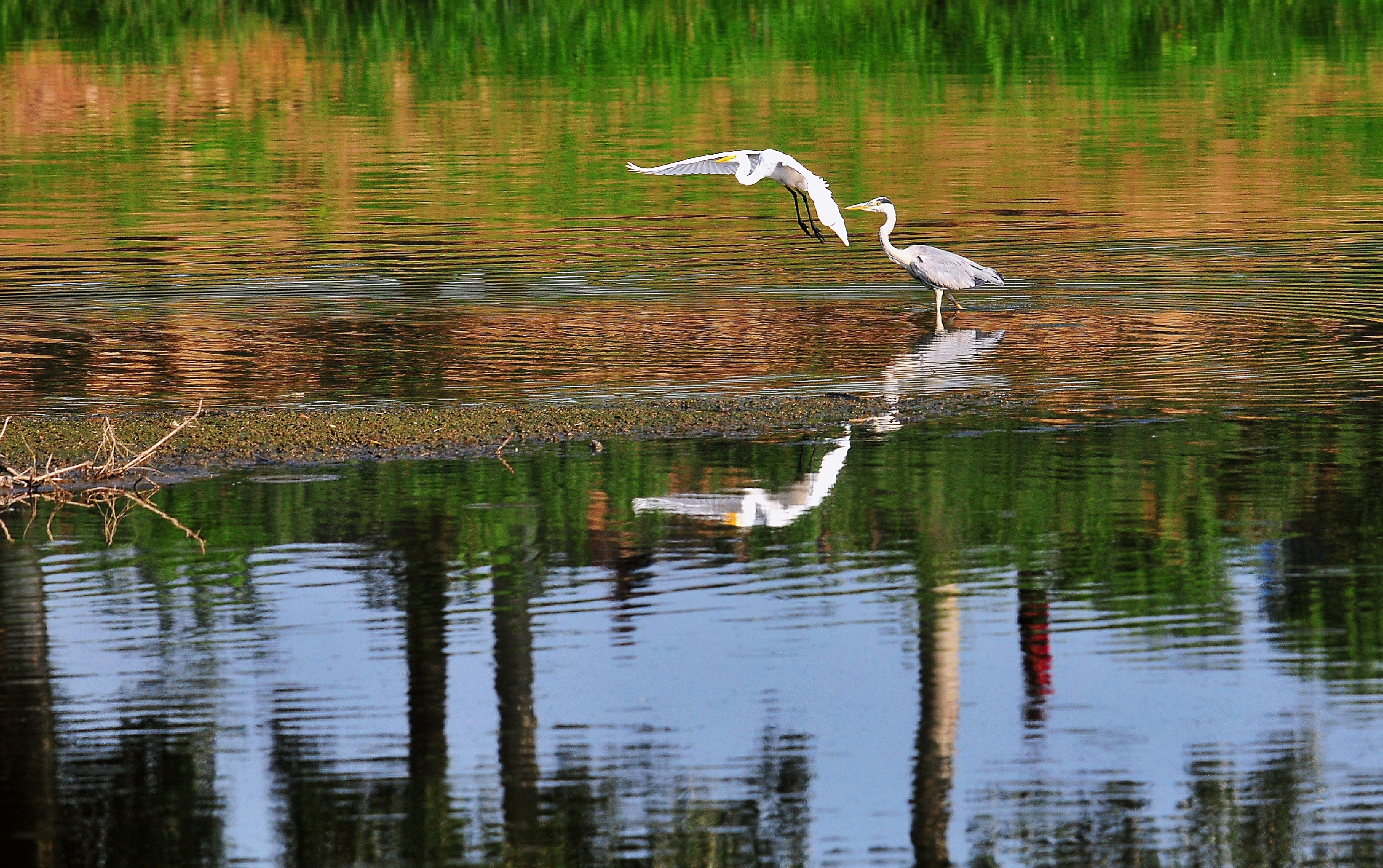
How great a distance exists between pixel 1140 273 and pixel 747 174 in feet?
20.9

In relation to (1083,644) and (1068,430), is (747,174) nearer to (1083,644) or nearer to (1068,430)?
(1068,430)

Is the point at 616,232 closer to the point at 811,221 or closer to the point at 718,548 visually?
the point at 811,221

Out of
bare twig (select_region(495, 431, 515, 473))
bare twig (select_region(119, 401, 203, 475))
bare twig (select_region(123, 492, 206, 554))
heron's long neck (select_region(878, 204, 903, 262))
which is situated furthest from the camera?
heron's long neck (select_region(878, 204, 903, 262))

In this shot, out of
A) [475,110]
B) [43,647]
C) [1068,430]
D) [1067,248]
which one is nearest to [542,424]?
[1068,430]

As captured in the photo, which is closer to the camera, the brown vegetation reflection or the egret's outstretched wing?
the egret's outstretched wing

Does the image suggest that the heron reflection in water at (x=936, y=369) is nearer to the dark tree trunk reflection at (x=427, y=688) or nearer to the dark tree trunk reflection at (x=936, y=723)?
the dark tree trunk reflection at (x=427, y=688)

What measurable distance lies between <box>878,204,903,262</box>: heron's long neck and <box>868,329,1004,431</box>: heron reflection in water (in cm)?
108

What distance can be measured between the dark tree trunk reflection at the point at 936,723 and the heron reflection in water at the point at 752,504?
146 centimetres

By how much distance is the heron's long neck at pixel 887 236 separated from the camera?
16500mm

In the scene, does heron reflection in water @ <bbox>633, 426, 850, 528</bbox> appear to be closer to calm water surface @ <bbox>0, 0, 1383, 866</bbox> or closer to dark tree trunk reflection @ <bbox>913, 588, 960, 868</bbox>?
calm water surface @ <bbox>0, 0, 1383, 866</bbox>

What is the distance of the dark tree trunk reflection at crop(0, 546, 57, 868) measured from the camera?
6340mm

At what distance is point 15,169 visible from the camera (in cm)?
2612

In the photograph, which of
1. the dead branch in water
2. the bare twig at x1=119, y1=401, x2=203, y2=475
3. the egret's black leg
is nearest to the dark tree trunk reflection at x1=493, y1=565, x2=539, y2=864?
the dead branch in water

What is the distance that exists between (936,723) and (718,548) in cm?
245
